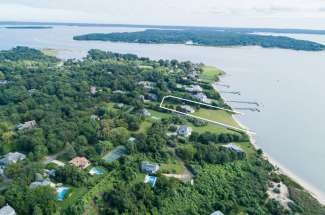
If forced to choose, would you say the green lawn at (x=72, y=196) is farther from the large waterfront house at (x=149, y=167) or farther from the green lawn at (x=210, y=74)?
the green lawn at (x=210, y=74)

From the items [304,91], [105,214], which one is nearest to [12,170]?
[105,214]

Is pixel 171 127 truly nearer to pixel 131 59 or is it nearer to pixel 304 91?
pixel 304 91

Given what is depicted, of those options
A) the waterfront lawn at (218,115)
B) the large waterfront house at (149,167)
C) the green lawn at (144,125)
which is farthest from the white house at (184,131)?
the large waterfront house at (149,167)

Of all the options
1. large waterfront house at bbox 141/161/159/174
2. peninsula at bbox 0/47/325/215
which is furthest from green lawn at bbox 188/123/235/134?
large waterfront house at bbox 141/161/159/174

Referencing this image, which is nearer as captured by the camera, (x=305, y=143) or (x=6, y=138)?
(x=6, y=138)

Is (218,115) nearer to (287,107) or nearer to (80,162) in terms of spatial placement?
(287,107)

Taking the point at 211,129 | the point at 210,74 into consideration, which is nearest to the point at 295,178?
the point at 211,129

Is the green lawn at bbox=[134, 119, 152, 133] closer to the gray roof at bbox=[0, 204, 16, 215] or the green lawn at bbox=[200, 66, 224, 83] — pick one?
the gray roof at bbox=[0, 204, 16, 215]
